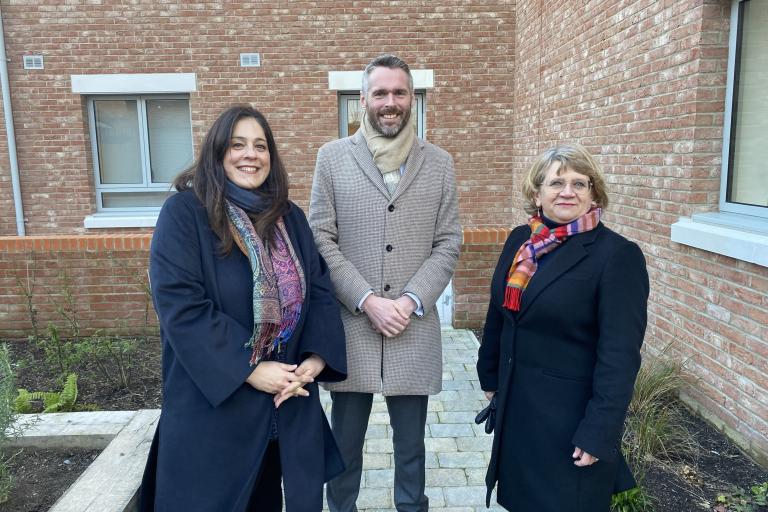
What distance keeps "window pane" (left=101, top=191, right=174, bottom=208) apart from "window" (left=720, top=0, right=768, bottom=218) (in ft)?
25.4

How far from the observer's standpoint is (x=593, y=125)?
5.77m

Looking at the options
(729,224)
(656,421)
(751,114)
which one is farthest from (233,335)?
(751,114)

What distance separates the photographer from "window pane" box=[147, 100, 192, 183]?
894 cm

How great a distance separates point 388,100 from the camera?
8.26 ft

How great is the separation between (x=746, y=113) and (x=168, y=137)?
7.86 metres

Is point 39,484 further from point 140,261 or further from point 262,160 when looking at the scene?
point 140,261

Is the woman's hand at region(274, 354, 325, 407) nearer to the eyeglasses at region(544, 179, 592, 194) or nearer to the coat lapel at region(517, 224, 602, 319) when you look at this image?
the coat lapel at region(517, 224, 602, 319)

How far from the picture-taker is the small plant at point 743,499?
2861 millimetres

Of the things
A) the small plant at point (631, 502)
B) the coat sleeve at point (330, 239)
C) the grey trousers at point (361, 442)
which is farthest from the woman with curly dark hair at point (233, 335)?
the small plant at point (631, 502)

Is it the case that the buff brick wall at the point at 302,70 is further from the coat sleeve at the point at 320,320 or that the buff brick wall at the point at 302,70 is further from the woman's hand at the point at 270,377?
the woman's hand at the point at 270,377

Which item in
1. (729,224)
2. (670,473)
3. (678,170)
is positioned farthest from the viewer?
(678,170)

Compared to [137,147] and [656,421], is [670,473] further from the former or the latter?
[137,147]

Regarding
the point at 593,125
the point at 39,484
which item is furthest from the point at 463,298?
the point at 39,484

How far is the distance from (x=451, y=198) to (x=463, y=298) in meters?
3.55
